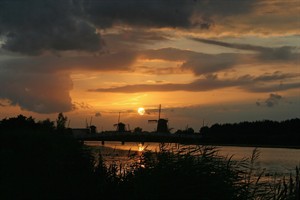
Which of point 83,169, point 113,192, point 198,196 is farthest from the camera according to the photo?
point 83,169

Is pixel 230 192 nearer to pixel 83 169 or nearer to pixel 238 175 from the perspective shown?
pixel 238 175

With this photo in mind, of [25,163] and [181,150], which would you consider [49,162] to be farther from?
[181,150]

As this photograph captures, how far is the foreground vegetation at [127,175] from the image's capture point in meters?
19.1

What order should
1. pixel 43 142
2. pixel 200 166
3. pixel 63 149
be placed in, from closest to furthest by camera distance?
pixel 200 166, pixel 63 149, pixel 43 142

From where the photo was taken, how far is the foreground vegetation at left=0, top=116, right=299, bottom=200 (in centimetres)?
1909

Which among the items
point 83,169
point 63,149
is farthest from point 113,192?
point 63,149

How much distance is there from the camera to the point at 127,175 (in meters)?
24.5

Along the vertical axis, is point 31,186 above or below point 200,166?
below

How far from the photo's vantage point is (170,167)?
65.9ft

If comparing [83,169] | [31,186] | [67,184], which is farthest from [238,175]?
[83,169]

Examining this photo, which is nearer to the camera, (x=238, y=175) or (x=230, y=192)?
(x=230, y=192)

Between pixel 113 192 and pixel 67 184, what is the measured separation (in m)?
5.61

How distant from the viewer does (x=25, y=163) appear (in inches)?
1497

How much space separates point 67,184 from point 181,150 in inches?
398
